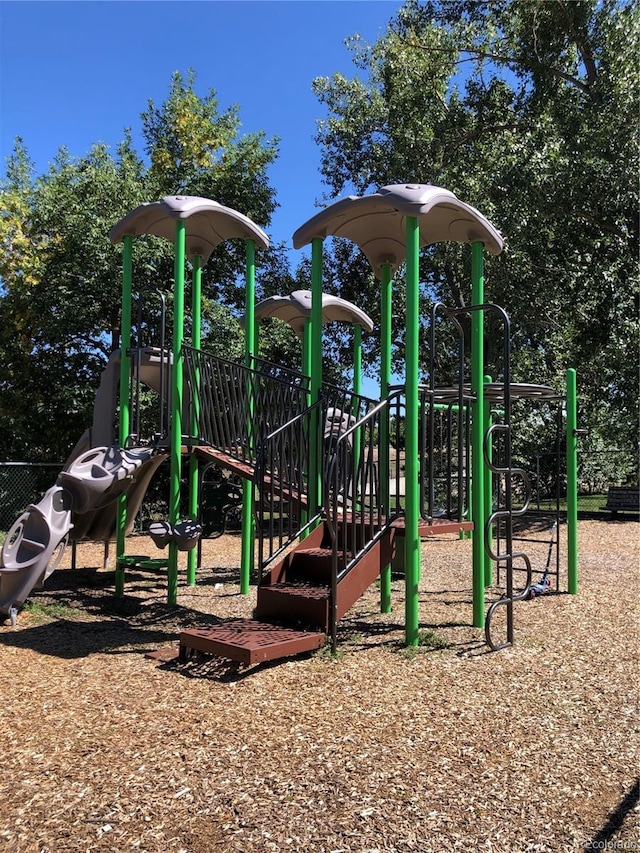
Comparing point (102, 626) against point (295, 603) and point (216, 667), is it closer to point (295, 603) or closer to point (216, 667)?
point (216, 667)

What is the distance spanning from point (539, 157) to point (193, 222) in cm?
937

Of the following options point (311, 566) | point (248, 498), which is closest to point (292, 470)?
point (311, 566)

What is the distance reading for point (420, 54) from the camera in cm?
1705

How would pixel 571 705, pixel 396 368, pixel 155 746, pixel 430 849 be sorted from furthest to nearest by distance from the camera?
pixel 396 368 < pixel 571 705 < pixel 155 746 < pixel 430 849

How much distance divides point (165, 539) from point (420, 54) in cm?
1504

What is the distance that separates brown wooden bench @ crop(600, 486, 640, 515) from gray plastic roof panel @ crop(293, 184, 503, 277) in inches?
449

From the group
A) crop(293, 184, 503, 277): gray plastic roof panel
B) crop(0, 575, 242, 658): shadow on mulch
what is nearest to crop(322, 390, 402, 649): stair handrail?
crop(293, 184, 503, 277): gray plastic roof panel

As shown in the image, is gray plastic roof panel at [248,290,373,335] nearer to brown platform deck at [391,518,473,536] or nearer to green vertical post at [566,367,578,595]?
green vertical post at [566,367,578,595]

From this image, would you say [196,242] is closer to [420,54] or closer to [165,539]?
[165,539]

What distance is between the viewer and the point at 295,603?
5.32 metres

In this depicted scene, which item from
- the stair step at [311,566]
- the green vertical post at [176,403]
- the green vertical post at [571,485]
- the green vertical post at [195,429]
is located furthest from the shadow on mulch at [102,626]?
the green vertical post at [571,485]

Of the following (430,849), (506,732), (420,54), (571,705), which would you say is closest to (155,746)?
(430,849)

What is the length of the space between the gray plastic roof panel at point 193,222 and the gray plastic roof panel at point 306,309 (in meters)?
1.77

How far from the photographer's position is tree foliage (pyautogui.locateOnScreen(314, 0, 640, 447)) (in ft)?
46.5
